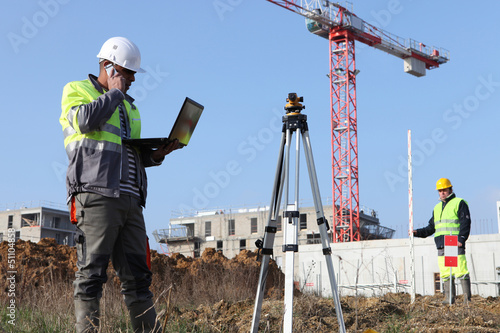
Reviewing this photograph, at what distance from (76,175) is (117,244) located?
431 mm

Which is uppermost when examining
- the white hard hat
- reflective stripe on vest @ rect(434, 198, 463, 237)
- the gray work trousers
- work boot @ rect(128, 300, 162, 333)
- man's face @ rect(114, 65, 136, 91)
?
the white hard hat

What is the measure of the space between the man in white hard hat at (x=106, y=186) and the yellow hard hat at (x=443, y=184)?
4763 mm

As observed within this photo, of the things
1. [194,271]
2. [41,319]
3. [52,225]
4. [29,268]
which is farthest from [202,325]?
[52,225]

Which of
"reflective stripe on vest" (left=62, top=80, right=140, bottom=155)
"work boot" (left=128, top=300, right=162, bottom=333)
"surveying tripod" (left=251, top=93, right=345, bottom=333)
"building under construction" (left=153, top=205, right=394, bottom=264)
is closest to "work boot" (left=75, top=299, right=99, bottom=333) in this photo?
"work boot" (left=128, top=300, right=162, bottom=333)

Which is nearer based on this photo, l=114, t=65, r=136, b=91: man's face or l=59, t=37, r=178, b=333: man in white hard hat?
l=59, t=37, r=178, b=333: man in white hard hat

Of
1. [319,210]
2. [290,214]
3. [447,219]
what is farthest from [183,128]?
[447,219]

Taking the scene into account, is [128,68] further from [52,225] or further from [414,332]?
[52,225]

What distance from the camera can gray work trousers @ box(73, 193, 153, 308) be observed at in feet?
9.10

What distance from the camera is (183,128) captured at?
119 inches

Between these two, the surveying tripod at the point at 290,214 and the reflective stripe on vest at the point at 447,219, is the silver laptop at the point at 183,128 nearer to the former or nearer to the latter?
the surveying tripod at the point at 290,214

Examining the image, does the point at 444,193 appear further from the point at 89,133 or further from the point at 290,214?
the point at 89,133

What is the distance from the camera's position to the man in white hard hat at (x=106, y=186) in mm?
2773

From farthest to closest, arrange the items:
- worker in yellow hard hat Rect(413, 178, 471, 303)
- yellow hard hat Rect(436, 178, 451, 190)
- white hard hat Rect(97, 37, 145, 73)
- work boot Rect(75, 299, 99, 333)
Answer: yellow hard hat Rect(436, 178, 451, 190) → worker in yellow hard hat Rect(413, 178, 471, 303) → white hard hat Rect(97, 37, 145, 73) → work boot Rect(75, 299, 99, 333)

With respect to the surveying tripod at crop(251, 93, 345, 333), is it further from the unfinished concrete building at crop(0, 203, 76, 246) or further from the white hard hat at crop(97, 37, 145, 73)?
the unfinished concrete building at crop(0, 203, 76, 246)
